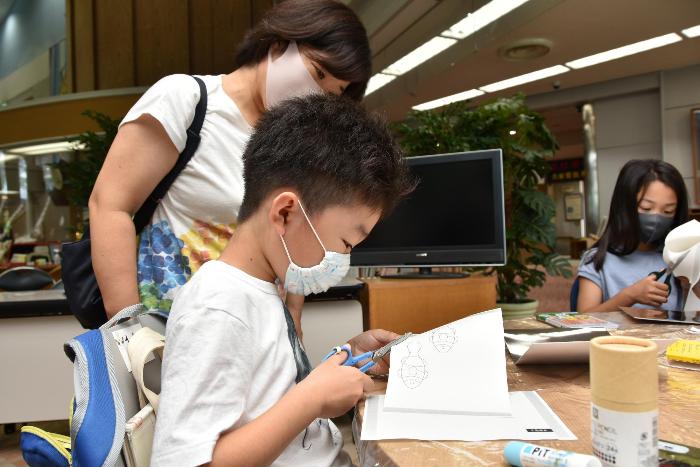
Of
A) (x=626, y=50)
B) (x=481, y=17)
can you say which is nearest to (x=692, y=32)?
(x=626, y=50)

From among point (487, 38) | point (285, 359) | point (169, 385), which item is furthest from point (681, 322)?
point (487, 38)

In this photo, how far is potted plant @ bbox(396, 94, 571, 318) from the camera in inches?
127

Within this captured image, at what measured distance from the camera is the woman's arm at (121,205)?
2.97 ft

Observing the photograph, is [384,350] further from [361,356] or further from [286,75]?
[286,75]

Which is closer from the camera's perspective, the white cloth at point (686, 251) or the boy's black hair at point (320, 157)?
the boy's black hair at point (320, 157)

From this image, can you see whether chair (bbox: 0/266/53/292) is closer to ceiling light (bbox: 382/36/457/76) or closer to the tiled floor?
the tiled floor

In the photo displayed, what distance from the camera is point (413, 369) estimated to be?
0.78 meters

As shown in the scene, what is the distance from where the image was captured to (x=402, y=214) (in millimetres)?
2320

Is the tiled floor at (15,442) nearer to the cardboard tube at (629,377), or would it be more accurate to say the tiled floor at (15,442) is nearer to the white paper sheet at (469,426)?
the white paper sheet at (469,426)

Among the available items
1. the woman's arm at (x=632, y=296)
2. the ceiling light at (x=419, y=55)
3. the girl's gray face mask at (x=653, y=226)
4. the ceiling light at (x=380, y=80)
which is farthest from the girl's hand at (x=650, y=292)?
the ceiling light at (x=380, y=80)

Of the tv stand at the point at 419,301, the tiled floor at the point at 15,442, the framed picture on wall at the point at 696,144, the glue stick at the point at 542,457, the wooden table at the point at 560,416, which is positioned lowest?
the tiled floor at the point at 15,442

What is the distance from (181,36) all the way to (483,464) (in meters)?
6.21

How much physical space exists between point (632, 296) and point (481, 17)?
4.26 metres

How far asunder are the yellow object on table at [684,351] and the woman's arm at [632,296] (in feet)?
1.98
